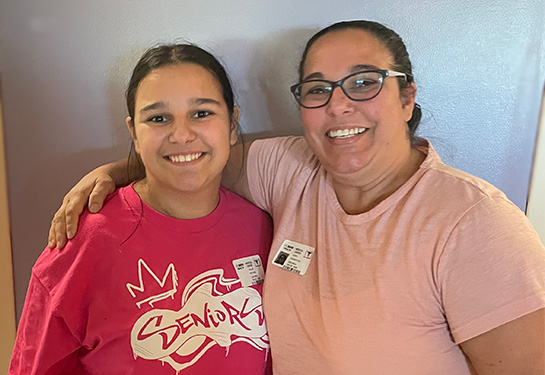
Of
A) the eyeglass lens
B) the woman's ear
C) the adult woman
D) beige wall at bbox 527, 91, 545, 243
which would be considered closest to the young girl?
the adult woman

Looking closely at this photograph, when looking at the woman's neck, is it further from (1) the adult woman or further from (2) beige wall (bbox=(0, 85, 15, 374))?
(2) beige wall (bbox=(0, 85, 15, 374))

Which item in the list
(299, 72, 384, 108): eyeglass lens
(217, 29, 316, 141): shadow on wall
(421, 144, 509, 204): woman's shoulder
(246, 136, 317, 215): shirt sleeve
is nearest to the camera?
Result: (421, 144, 509, 204): woman's shoulder

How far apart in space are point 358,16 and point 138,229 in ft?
3.41

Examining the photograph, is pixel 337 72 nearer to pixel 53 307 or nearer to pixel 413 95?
pixel 413 95

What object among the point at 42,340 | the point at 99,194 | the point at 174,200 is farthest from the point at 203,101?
the point at 42,340

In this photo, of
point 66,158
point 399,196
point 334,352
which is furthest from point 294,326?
point 66,158

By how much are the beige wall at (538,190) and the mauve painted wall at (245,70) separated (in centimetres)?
3

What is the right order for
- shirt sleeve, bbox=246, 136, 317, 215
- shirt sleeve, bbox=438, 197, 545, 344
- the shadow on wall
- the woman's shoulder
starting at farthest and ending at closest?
the shadow on wall
shirt sleeve, bbox=246, 136, 317, 215
the woman's shoulder
shirt sleeve, bbox=438, 197, 545, 344

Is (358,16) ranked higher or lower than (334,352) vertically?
higher

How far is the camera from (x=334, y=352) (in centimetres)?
114

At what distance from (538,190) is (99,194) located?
1.55 metres

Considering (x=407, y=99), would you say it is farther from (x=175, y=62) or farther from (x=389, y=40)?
(x=175, y=62)

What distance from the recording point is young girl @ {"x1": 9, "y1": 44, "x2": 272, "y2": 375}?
1212 millimetres

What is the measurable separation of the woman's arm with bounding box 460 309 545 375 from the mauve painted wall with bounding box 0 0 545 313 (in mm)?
844
